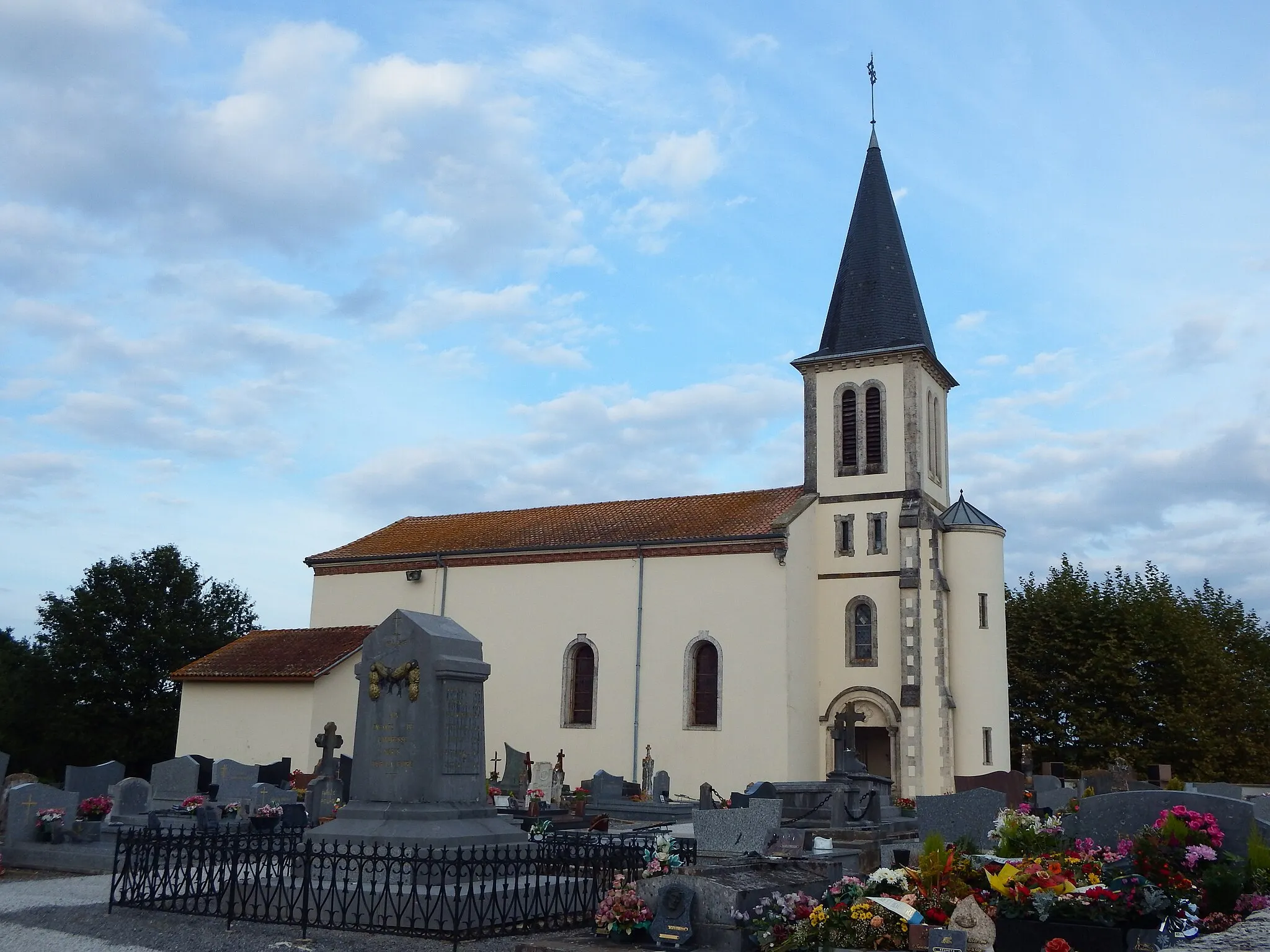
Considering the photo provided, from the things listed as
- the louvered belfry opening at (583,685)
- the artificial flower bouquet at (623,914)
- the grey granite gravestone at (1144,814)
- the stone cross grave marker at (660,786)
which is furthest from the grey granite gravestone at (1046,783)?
the artificial flower bouquet at (623,914)

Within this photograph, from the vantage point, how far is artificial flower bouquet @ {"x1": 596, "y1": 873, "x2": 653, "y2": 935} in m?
9.05

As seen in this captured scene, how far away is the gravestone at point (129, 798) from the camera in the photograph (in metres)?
18.6

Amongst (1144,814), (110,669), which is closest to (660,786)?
(1144,814)

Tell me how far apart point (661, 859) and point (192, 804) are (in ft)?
37.7

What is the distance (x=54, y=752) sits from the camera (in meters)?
39.8

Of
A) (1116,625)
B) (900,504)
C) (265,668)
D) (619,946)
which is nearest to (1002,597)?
(900,504)

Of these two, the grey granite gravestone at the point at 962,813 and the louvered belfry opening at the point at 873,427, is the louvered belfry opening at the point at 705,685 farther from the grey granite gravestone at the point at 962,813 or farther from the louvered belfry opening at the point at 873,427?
the grey granite gravestone at the point at 962,813

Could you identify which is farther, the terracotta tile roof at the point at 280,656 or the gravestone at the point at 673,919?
the terracotta tile roof at the point at 280,656

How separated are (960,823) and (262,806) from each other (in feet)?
34.1

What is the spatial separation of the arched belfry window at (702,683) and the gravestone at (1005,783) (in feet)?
21.3

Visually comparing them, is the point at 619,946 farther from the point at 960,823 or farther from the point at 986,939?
the point at 960,823

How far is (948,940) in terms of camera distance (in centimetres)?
796

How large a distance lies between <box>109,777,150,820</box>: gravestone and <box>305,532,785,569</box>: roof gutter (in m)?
13.9

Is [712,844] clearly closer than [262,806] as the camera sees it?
Yes
